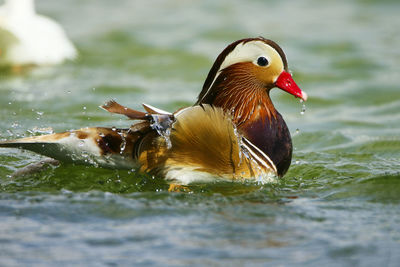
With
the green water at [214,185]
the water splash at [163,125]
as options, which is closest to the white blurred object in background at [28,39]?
the green water at [214,185]

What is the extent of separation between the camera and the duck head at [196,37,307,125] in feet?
16.2

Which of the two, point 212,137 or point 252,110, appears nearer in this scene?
point 212,137

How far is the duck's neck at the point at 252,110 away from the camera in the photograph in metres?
4.96

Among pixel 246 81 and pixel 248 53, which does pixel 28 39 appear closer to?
pixel 246 81

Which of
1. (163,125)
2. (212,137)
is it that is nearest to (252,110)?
(212,137)

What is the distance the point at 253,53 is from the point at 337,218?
1.44 metres

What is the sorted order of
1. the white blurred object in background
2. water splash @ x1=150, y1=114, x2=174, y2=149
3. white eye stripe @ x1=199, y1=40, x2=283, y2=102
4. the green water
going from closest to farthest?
the green water
water splash @ x1=150, y1=114, x2=174, y2=149
white eye stripe @ x1=199, y1=40, x2=283, y2=102
the white blurred object in background

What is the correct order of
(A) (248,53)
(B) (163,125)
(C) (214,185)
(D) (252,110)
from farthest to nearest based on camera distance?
(D) (252,110)
(A) (248,53)
(C) (214,185)
(B) (163,125)

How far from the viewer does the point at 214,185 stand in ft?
15.6

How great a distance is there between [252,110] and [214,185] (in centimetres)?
71

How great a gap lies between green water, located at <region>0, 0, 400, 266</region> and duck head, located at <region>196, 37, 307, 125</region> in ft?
2.11

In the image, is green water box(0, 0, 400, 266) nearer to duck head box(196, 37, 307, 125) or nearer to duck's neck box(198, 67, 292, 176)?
duck's neck box(198, 67, 292, 176)

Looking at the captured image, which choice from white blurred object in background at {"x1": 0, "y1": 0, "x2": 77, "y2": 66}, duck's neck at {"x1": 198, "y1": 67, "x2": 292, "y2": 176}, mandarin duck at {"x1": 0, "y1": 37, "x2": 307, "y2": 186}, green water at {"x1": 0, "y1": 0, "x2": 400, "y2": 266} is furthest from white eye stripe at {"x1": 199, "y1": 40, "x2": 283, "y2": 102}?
white blurred object in background at {"x1": 0, "y1": 0, "x2": 77, "y2": 66}

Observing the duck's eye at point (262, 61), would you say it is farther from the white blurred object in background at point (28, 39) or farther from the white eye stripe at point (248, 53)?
the white blurred object in background at point (28, 39)
